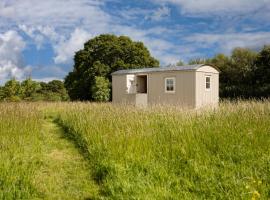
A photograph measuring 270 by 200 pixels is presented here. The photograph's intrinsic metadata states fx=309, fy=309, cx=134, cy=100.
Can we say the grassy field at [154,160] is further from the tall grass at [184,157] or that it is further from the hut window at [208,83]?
the hut window at [208,83]

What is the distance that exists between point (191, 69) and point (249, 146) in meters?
12.3

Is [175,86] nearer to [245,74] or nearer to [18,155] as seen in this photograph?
[245,74]

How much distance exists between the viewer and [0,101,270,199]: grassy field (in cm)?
410

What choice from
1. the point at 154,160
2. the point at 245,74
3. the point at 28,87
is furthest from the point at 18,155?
the point at 245,74

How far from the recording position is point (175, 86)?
59.4 feet

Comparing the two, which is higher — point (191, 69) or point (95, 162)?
point (191, 69)

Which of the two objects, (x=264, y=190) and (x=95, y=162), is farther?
(x=95, y=162)

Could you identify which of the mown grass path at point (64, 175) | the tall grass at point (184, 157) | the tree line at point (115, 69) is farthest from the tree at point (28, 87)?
the tall grass at point (184, 157)

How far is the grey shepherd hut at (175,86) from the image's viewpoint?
1733 cm

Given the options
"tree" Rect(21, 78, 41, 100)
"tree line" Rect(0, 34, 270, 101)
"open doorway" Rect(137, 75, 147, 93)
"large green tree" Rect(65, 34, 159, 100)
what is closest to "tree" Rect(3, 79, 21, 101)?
"tree line" Rect(0, 34, 270, 101)

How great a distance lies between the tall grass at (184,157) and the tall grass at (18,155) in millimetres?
1013

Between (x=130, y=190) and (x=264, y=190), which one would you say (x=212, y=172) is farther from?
(x=130, y=190)

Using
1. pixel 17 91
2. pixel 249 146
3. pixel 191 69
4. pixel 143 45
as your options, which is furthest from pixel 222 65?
pixel 249 146

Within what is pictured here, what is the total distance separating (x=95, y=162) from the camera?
546 cm
